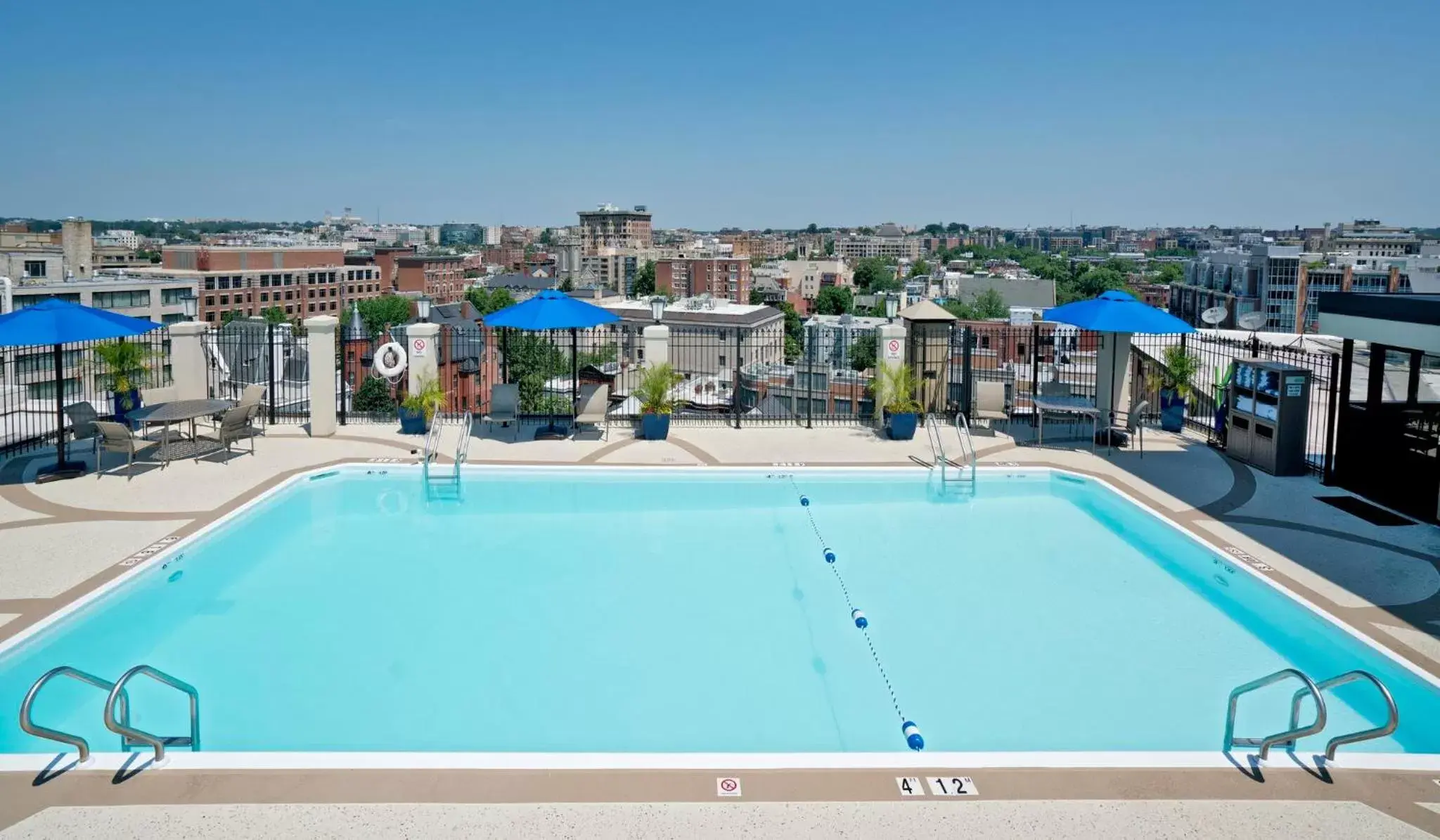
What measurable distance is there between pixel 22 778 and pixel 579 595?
4.29 meters

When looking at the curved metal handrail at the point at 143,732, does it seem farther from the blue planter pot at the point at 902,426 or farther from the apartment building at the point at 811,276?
the apartment building at the point at 811,276

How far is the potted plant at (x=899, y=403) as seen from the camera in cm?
1374

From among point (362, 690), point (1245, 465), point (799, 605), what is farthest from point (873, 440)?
point (362, 690)

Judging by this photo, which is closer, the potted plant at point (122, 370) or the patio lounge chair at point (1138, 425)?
the patio lounge chair at point (1138, 425)

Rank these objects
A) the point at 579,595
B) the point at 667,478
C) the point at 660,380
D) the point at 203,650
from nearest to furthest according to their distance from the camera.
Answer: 1. the point at 203,650
2. the point at 579,595
3. the point at 667,478
4. the point at 660,380

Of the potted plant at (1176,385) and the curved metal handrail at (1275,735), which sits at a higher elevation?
the potted plant at (1176,385)

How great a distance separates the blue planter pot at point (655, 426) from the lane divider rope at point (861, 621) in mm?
2642

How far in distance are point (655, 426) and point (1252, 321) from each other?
1094 centimetres

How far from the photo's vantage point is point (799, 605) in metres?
8.10

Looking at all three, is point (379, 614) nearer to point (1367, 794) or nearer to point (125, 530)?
point (125, 530)

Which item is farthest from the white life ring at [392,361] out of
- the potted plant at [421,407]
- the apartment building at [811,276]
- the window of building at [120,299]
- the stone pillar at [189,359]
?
the apartment building at [811,276]

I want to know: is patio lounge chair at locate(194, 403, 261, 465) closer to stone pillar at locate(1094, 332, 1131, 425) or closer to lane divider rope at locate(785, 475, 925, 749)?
lane divider rope at locate(785, 475, 925, 749)

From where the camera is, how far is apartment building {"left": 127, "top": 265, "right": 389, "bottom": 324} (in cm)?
8500

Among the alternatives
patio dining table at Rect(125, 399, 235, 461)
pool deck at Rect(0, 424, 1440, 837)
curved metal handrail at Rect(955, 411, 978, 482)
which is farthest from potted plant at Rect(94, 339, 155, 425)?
curved metal handrail at Rect(955, 411, 978, 482)
